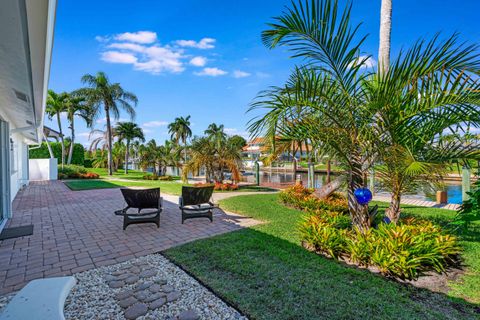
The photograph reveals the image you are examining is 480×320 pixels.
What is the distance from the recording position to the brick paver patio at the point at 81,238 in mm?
3617

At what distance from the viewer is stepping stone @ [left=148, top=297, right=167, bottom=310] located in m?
2.59

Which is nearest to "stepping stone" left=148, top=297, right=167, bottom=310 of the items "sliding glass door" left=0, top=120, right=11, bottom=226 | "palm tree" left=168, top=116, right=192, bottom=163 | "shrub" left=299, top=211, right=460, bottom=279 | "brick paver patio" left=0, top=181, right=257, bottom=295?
"brick paver patio" left=0, top=181, right=257, bottom=295

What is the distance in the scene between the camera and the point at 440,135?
379 cm

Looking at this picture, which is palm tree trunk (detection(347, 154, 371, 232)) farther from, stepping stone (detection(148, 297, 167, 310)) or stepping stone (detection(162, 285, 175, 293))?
stepping stone (detection(148, 297, 167, 310))

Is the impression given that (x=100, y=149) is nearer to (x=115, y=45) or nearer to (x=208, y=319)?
(x=115, y=45)

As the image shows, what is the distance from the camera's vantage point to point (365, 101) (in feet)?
12.9

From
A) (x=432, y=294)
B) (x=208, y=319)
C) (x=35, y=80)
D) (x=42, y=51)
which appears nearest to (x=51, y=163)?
(x=35, y=80)

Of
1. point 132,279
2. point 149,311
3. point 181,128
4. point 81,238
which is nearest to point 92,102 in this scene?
point 181,128

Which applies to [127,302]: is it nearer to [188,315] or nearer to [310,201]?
[188,315]

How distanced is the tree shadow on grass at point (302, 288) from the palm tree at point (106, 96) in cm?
2338

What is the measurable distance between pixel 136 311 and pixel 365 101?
4330mm

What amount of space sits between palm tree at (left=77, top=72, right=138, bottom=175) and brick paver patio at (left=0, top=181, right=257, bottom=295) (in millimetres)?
17612

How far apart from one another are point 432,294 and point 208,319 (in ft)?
8.72

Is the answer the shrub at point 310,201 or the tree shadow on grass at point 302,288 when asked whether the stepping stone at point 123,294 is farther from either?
the shrub at point 310,201
